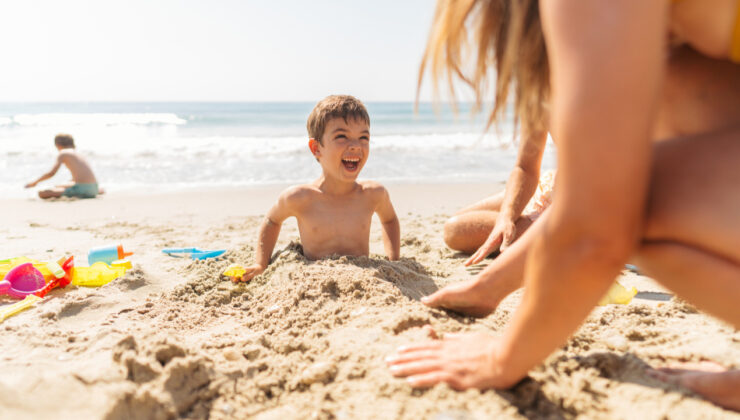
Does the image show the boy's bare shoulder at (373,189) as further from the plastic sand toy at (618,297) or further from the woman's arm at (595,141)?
the woman's arm at (595,141)

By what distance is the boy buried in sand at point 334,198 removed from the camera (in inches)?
122

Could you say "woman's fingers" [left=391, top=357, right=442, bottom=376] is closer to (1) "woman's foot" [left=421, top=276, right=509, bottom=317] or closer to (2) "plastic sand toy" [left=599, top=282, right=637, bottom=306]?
(1) "woman's foot" [left=421, top=276, right=509, bottom=317]

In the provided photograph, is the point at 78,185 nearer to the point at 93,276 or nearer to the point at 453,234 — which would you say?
the point at 93,276

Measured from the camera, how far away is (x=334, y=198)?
321cm

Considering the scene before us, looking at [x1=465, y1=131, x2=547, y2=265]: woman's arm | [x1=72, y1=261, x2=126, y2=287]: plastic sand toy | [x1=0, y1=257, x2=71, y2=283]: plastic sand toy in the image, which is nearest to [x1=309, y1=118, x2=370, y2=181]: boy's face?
[x1=465, y1=131, x2=547, y2=265]: woman's arm

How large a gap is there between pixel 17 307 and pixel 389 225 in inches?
79.9

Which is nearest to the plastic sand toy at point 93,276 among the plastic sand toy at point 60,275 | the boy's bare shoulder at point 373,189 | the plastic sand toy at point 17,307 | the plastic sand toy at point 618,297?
the plastic sand toy at point 60,275

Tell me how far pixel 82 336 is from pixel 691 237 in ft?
6.64

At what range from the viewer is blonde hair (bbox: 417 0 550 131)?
119 cm

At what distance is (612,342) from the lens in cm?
183

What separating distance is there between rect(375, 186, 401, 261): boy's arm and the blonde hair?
6.36 feet

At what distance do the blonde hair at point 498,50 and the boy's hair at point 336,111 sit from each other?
5.95 feet

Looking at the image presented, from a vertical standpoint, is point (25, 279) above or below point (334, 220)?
below

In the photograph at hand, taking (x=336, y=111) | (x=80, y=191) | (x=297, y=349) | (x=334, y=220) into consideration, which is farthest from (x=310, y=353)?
(x=80, y=191)
